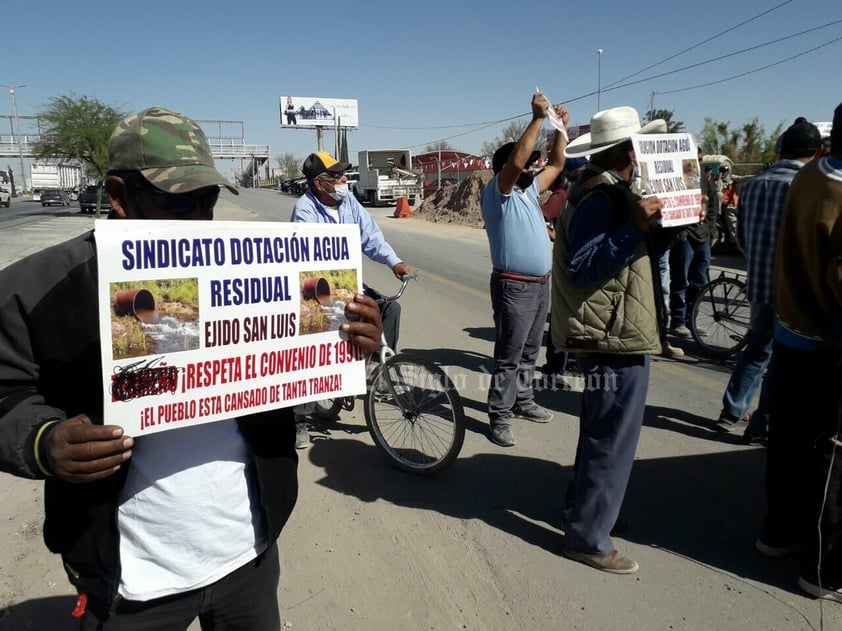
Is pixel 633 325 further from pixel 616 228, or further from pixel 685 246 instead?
pixel 685 246

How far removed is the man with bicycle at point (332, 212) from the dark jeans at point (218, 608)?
2.65 meters

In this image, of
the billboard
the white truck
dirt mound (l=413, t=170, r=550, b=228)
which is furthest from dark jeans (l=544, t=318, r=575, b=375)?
the billboard

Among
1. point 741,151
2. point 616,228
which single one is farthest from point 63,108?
point 616,228

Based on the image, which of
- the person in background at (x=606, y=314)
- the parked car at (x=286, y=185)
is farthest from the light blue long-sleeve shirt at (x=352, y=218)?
the parked car at (x=286, y=185)

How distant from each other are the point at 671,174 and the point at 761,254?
6.02 feet

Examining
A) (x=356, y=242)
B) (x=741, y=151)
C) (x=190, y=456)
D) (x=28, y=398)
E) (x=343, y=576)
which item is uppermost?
(x=741, y=151)

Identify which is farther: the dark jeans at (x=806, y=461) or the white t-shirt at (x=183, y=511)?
the dark jeans at (x=806, y=461)

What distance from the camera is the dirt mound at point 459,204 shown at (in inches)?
1019

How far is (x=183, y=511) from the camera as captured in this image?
1.54 metres

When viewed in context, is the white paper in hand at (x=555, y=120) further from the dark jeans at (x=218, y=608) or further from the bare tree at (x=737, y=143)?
the bare tree at (x=737, y=143)

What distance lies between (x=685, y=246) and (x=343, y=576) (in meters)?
5.69

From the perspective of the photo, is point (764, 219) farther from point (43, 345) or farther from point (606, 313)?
point (43, 345)

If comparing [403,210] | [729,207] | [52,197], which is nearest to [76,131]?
[52,197]

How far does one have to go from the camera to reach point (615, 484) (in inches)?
110
